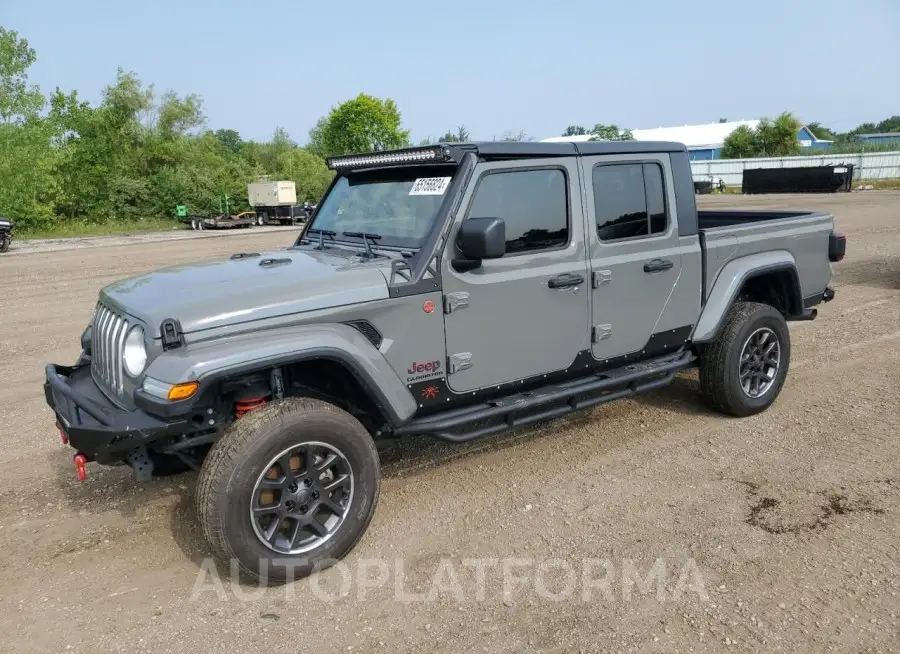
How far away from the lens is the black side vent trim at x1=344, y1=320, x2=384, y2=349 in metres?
3.59

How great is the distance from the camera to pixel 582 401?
4.68 m

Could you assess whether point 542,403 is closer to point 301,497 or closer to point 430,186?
point 430,186

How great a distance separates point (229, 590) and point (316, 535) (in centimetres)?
47

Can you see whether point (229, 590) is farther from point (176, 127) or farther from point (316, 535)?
point (176, 127)

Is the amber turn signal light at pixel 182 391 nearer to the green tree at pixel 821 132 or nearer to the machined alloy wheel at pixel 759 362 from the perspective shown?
the machined alloy wheel at pixel 759 362

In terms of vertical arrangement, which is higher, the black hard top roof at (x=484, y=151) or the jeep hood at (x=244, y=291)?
the black hard top roof at (x=484, y=151)

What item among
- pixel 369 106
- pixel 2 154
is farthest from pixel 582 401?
pixel 369 106

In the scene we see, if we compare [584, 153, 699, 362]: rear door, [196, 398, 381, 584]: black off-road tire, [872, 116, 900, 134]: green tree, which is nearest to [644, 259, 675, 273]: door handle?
[584, 153, 699, 362]: rear door

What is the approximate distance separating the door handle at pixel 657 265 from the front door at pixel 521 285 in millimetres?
555

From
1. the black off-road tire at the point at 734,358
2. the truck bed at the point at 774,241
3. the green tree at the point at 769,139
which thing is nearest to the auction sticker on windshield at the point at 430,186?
the truck bed at the point at 774,241

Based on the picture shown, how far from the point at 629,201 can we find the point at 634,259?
399mm

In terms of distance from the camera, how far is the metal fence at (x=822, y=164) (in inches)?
1727

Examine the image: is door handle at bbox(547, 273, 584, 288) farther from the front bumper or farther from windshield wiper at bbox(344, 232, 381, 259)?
the front bumper

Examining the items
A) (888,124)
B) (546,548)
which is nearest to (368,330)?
(546,548)
